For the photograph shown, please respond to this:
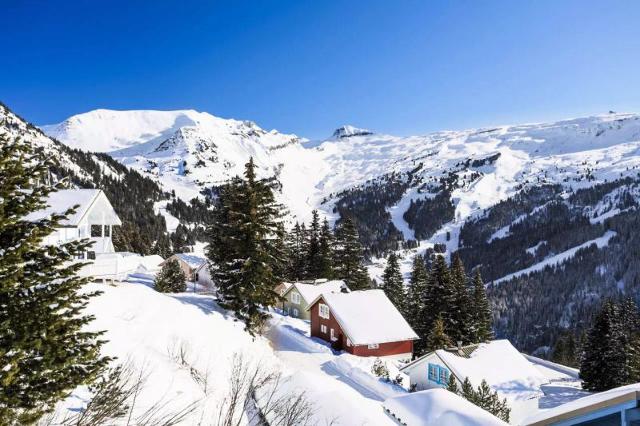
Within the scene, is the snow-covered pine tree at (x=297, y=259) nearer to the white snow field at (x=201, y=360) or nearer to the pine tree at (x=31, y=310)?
the white snow field at (x=201, y=360)

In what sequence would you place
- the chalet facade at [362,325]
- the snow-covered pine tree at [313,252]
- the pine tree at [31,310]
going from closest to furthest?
the pine tree at [31,310] < the chalet facade at [362,325] < the snow-covered pine tree at [313,252]

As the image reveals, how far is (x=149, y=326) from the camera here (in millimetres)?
21281

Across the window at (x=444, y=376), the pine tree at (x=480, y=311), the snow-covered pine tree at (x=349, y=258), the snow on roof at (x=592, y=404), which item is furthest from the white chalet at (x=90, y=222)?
the pine tree at (x=480, y=311)

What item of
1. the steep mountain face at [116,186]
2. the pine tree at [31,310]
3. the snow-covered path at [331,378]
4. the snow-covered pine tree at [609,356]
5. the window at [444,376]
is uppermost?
the steep mountain face at [116,186]

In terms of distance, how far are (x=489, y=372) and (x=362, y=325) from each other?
43.2 ft

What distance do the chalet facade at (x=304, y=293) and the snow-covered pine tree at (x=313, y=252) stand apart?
13.5 feet

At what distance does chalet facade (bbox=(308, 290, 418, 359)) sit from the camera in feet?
135

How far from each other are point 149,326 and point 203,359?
11.1 ft

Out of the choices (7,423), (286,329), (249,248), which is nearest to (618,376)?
(286,329)

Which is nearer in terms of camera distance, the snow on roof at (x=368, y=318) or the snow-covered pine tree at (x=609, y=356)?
the snow on roof at (x=368, y=318)

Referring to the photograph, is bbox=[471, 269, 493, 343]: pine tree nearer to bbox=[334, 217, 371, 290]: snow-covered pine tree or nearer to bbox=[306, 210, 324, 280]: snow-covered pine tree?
bbox=[334, 217, 371, 290]: snow-covered pine tree

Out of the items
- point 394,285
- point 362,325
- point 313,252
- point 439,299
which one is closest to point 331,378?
point 362,325

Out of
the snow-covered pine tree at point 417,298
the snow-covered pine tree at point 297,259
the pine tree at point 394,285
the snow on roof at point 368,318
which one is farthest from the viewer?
the snow-covered pine tree at point 297,259

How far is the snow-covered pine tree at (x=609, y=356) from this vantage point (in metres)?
43.3
